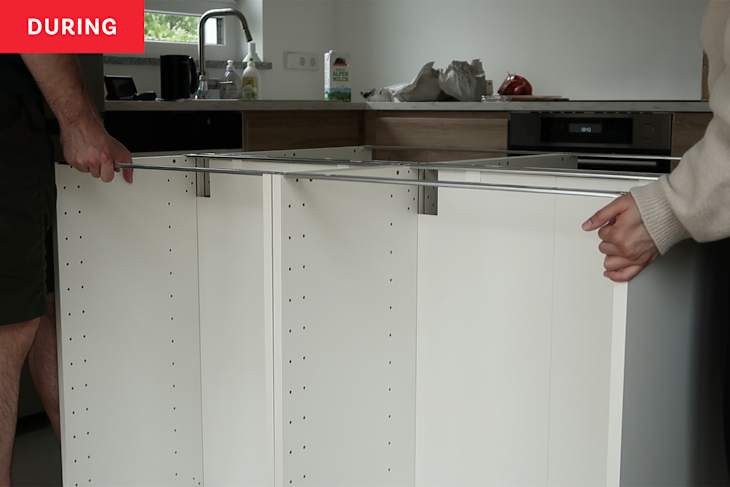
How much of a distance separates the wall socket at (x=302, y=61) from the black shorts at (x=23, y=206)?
2738 mm

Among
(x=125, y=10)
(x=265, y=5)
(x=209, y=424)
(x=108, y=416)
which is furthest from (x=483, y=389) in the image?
(x=265, y=5)

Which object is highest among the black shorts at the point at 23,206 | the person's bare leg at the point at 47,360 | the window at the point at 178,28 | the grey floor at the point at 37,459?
the window at the point at 178,28

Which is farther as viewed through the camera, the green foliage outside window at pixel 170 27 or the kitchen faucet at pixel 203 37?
the green foliage outside window at pixel 170 27

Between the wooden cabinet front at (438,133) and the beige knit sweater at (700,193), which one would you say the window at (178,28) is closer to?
the wooden cabinet front at (438,133)

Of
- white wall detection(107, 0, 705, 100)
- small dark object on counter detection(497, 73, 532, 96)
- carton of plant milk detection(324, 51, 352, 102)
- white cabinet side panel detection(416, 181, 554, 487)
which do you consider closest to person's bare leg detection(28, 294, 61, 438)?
white cabinet side panel detection(416, 181, 554, 487)

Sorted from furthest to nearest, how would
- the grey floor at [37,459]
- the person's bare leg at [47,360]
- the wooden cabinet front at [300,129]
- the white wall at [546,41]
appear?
the white wall at [546,41] < the wooden cabinet front at [300,129] < the grey floor at [37,459] < the person's bare leg at [47,360]

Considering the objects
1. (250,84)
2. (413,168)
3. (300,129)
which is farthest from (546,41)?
(413,168)

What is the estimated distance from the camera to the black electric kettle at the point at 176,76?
3.50 m

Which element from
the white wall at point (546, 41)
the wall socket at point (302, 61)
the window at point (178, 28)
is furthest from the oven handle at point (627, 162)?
the window at point (178, 28)

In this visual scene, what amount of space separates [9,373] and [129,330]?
0.25m

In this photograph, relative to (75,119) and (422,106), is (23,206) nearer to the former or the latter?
(75,119)

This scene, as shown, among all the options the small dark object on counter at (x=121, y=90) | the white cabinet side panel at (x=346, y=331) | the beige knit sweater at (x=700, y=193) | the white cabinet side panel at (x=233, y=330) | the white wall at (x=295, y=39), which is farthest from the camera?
the white wall at (x=295, y=39)

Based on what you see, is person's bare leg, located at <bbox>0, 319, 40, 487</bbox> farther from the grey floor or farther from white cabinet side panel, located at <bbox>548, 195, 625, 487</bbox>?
white cabinet side panel, located at <bbox>548, 195, 625, 487</bbox>

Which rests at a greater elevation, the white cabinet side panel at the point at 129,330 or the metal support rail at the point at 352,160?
the metal support rail at the point at 352,160
